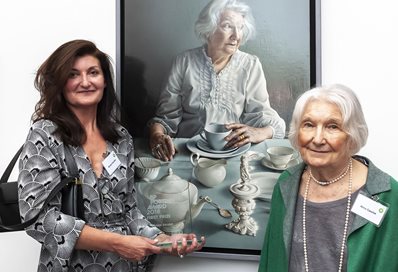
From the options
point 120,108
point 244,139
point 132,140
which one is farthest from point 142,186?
point 244,139

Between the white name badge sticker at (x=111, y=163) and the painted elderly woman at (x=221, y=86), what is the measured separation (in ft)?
0.87

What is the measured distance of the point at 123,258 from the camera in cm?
175

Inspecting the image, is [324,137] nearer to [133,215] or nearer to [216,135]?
[216,135]

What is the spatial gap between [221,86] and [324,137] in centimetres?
63

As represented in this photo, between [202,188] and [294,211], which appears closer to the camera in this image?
[294,211]

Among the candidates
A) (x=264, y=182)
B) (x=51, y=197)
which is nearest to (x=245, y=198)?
(x=264, y=182)

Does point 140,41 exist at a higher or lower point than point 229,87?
higher

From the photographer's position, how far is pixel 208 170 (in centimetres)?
198

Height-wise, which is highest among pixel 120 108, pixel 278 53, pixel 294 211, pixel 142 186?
pixel 278 53

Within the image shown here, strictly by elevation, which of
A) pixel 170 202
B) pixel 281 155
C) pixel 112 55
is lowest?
pixel 170 202

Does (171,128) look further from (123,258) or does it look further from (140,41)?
(123,258)

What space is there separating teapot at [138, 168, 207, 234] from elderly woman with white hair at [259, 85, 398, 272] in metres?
0.54

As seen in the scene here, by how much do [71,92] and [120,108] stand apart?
0.92ft

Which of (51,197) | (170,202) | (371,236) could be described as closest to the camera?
(371,236)
